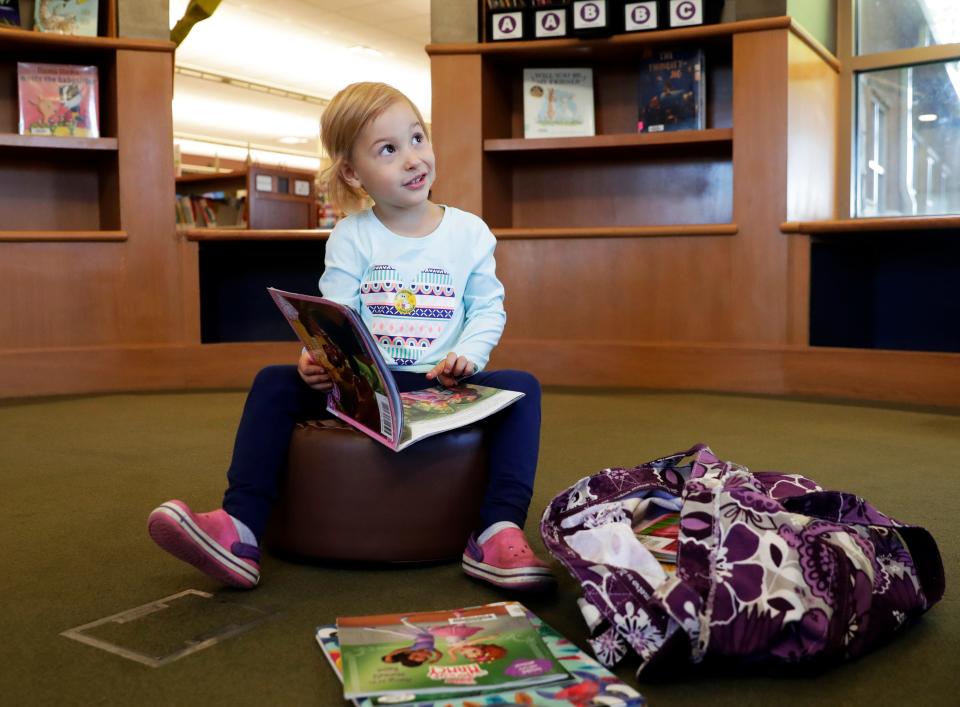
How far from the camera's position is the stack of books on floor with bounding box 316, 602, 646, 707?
2.83ft

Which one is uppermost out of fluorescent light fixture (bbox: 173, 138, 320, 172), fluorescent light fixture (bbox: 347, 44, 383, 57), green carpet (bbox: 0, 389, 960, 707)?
fluorescent light fixture (bbox: 347, 44, 383, 57)

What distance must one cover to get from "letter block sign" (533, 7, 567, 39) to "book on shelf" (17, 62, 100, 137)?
165cm

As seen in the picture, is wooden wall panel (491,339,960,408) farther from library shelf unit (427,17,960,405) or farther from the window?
the window

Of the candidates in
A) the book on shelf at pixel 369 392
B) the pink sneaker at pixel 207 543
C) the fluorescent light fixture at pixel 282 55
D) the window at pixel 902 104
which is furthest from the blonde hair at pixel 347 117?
the fluorescent light fixture at pixel 282 55

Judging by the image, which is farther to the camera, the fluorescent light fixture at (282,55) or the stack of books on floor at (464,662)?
the fluorescent light fixture at (282,55)

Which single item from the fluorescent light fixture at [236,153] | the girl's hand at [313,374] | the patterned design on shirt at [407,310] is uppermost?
the fluorescent light fixture at [236,153]

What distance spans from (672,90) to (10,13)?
2.44m

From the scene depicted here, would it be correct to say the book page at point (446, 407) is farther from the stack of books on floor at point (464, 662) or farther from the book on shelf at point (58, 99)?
the book on shelf at point (58, 99)

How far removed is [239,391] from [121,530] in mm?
1929

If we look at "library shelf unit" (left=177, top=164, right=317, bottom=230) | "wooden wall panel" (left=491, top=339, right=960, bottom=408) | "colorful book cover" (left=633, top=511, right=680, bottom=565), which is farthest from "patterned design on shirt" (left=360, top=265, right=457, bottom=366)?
"library shelf unit" (left=177, top=164, right=317, bottom=230)

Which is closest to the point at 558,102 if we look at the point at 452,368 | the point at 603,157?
the point at 603,157

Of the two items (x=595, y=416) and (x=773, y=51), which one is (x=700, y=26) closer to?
(x=773, y=51)

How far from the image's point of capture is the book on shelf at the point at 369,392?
117cm

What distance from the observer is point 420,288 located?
1451mm
